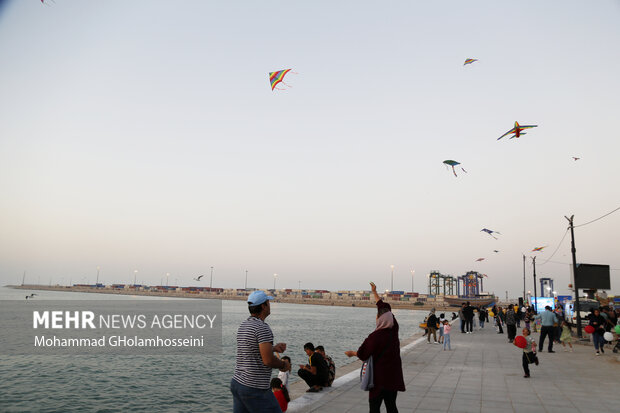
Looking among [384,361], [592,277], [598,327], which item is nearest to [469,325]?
[592,277]

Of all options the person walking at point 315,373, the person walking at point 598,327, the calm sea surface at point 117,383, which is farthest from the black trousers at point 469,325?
the person walking at point 315,373

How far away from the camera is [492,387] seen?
10.5 meters

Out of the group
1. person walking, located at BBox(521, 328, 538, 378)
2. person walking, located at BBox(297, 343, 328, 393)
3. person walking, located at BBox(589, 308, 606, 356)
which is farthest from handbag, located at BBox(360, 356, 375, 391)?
person walking, located at BBox(589, 308, 606, 356)

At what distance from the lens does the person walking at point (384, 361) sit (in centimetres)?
523

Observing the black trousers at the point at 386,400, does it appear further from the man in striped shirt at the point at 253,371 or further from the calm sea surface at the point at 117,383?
the calm sea surface at the point at 117,383

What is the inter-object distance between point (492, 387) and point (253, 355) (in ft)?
29.8

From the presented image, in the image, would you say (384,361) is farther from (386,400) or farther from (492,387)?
(492,387)

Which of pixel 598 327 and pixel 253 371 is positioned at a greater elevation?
pixel 253 371

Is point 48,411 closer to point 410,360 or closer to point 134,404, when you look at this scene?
point 134,404

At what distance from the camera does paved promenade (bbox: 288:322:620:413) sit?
8500mm

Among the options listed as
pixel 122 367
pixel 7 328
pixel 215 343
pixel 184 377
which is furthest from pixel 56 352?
pixel 7 328

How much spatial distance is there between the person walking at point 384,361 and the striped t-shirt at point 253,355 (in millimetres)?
1739

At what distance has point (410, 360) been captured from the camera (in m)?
15.6

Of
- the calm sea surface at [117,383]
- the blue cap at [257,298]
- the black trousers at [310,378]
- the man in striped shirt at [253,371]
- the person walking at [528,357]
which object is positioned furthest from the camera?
the calm sea surface at [117,383]
